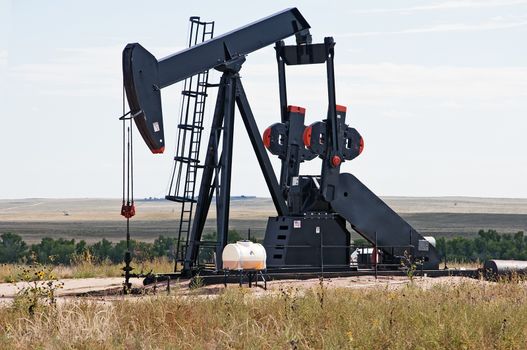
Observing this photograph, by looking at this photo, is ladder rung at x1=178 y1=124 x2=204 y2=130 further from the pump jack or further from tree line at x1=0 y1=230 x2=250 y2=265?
tree line at x1=0 y1=230 x2=250 y2=265

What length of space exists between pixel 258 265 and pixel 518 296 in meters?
5.33

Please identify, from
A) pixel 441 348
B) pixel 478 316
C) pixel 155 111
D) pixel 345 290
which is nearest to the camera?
pixel 441 348

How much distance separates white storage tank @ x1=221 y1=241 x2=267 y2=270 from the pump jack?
1736 millimetres

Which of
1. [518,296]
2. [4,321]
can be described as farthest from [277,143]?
[4,321]

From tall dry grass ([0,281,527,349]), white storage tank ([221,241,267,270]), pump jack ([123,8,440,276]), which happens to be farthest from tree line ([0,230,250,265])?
tall dry grass ([0,281,527,349])

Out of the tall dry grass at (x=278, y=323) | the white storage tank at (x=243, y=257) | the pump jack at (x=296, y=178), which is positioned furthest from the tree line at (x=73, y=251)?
the tall dry grass at (x=278, y=323)

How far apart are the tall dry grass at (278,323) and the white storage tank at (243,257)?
342 cm

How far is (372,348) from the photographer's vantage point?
44.7ft

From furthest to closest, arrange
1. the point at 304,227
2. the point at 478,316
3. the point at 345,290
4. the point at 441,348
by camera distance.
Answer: the point at 304,227
the point at 345,290
the point at 478,316
the point at 441,348

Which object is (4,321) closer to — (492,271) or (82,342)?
(82,342)

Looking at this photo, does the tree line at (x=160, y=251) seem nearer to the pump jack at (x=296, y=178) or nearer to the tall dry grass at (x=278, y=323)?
the pump jack at (x=296, y=178)

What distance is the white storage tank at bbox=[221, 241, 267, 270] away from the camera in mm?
21656

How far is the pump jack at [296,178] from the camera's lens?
942 inches

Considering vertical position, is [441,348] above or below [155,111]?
below
